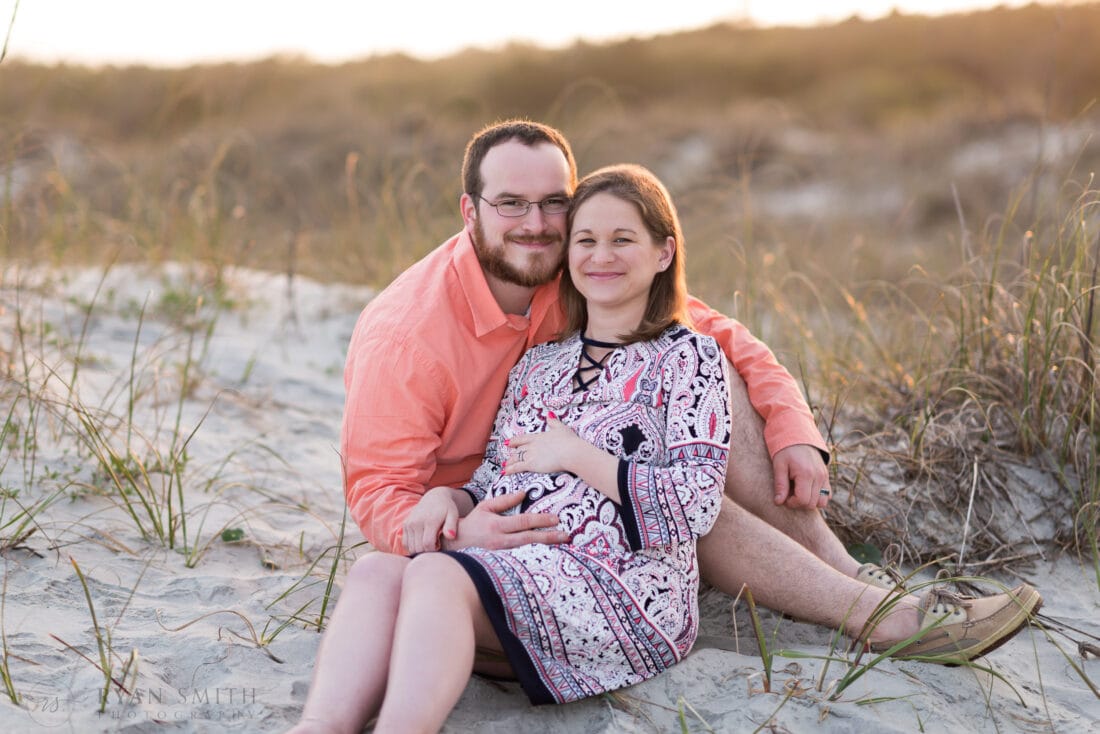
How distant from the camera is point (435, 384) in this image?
3102 millimetres

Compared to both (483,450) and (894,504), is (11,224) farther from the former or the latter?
(894,504)

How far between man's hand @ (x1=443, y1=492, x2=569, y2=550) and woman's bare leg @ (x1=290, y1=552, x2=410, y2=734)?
0.26m

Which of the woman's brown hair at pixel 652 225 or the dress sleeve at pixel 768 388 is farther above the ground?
the woman's brown hair at pixel 652 225

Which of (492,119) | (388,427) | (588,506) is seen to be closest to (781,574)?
(588,506)

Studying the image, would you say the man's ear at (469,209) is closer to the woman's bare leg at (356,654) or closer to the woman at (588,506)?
the woman at (588,506)

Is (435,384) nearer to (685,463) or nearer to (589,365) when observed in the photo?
(589,365)

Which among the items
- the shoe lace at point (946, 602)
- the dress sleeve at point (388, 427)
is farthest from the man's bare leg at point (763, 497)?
the dress sleeve at point (388, 427)

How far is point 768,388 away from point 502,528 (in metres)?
1.13

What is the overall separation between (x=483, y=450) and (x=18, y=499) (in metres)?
1.58

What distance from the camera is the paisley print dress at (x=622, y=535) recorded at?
8.20 ft

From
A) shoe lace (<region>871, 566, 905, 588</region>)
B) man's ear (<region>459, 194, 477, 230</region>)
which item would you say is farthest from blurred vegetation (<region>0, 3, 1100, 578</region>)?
man's ear (<region>459, 194, 477, 230</region>)

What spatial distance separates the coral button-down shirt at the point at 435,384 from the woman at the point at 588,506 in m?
0.14

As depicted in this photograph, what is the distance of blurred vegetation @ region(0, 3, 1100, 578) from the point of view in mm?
4066

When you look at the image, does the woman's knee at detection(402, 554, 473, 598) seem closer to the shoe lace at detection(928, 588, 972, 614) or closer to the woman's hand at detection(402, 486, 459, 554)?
the woman's hand at detection(402, 486, 459, 554)
